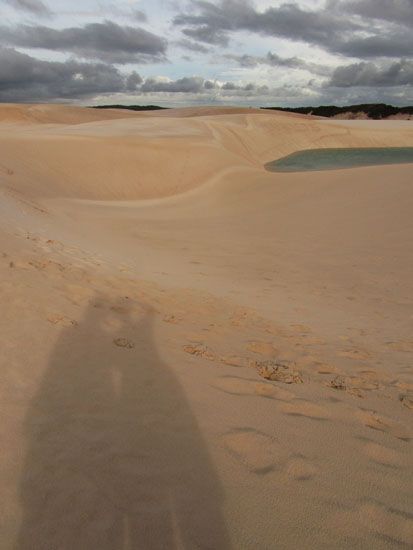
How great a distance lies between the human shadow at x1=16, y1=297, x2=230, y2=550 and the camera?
6.01 feet

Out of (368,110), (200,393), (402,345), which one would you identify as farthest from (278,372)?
(368,110)

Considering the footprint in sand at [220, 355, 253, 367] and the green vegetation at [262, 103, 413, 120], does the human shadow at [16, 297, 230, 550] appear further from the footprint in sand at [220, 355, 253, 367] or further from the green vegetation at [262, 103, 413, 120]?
the green vegetation at [262, 103, 413, 120]

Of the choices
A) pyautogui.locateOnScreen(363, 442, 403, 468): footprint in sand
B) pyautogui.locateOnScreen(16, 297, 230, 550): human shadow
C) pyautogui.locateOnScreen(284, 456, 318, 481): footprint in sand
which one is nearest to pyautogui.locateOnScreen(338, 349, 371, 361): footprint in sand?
pyautogui.locateOnScreen(363, 442, 403, 468): footprint in sand

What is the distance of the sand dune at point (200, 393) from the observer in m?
1.94

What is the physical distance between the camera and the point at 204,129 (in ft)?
93.2

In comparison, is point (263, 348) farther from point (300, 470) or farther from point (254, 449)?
point (300, 470)

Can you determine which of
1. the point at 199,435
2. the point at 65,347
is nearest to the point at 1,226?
the point at 65,347

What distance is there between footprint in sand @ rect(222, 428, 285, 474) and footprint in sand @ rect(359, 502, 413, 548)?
474 mm

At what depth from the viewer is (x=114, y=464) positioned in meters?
2.18

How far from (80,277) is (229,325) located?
171 cm

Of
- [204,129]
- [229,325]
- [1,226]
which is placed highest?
[204,129]

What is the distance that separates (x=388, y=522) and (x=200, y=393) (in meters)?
1.32

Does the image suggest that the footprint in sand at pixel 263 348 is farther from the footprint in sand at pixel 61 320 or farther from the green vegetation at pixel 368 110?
the green vegetation at pixel 368 110

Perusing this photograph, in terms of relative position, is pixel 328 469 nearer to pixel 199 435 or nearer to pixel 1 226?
pixel 199 435
